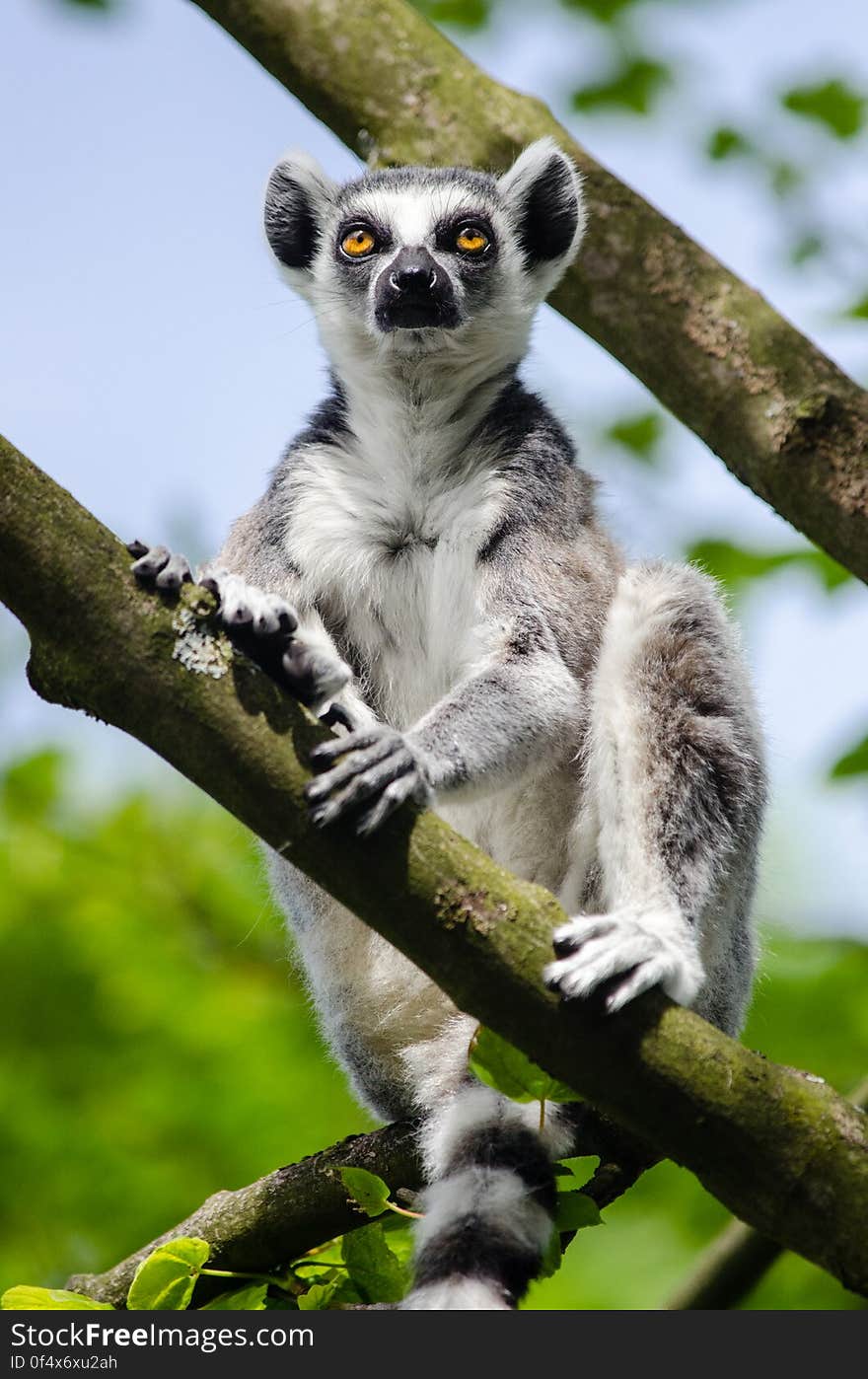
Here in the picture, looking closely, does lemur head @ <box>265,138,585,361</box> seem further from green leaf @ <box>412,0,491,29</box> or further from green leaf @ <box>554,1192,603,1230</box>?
green leaf @ <box>554,1192,603,1230</box>

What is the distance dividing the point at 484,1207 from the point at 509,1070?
29.7 inches

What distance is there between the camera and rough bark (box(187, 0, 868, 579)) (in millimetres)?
4449

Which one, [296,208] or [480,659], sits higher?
[296,208]

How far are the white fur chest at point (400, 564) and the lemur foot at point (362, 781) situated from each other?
4.23 ft

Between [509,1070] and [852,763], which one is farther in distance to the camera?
[852,763]

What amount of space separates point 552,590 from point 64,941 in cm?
360

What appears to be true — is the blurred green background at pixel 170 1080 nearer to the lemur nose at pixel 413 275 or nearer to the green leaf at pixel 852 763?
the green leaf at pixel 852 763

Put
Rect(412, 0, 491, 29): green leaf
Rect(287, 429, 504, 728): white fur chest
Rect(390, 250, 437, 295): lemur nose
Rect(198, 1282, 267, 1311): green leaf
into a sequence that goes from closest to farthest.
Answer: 1. Rect(198, 1282, 267, 1311): green leaf
2. Rect(287, 429, 504, 728): white fur chest
3. Rect(390, 250, 437, 295): lemur nose
4. Rect(412, 0, 491, 29): green leaf

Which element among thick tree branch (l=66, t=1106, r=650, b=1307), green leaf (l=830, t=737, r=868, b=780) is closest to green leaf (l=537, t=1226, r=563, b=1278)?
thick tree branch (l=66, t=1106, r=650, b=1307)

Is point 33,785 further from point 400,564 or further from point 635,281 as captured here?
point 635,281

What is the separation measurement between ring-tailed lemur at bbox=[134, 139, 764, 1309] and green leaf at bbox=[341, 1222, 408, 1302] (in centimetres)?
10

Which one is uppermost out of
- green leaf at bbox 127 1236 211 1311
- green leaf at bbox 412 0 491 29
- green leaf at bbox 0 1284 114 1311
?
green leaf at bbox 412 0 491 29

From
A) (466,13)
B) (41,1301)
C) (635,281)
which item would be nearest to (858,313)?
(635,281)

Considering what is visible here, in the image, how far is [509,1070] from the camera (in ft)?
10.9
